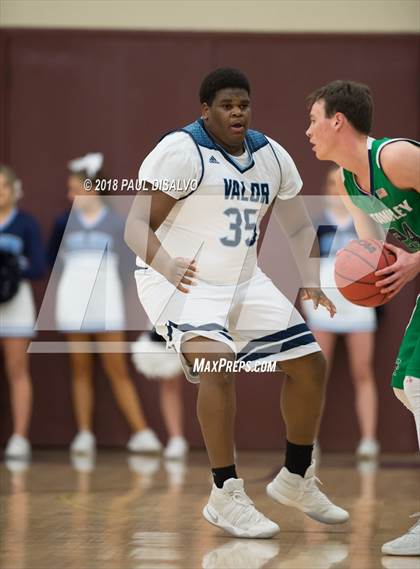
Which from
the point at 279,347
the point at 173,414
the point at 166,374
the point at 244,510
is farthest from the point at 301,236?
the point at 173,414

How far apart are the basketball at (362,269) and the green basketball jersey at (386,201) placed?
4.4 inches

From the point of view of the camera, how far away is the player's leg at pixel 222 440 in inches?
184

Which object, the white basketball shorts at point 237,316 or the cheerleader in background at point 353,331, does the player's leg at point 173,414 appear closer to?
the cheerleader in background at point 353,331

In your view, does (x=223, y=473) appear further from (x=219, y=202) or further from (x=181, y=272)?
(x=219, y=202)

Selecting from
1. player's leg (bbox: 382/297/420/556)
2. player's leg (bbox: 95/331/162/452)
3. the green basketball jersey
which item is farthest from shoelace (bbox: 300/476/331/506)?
player's leg (bbox: 95/331/162/452)

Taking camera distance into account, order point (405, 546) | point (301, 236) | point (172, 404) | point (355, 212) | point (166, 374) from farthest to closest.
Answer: point (172, 404)
point (166, 374)
point (301, 236)
point (355, 212)
point (405, 546)

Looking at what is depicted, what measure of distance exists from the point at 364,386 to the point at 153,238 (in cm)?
369

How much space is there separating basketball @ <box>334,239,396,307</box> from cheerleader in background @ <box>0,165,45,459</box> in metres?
3.74

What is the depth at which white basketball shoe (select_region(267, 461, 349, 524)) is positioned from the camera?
4918 millimetres

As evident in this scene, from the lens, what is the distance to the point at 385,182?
433 cm

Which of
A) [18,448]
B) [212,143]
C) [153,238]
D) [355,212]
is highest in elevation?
[212,143]

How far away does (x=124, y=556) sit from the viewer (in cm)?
432

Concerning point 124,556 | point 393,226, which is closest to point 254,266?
point 393,226

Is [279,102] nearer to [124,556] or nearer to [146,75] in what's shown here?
[146,75]
